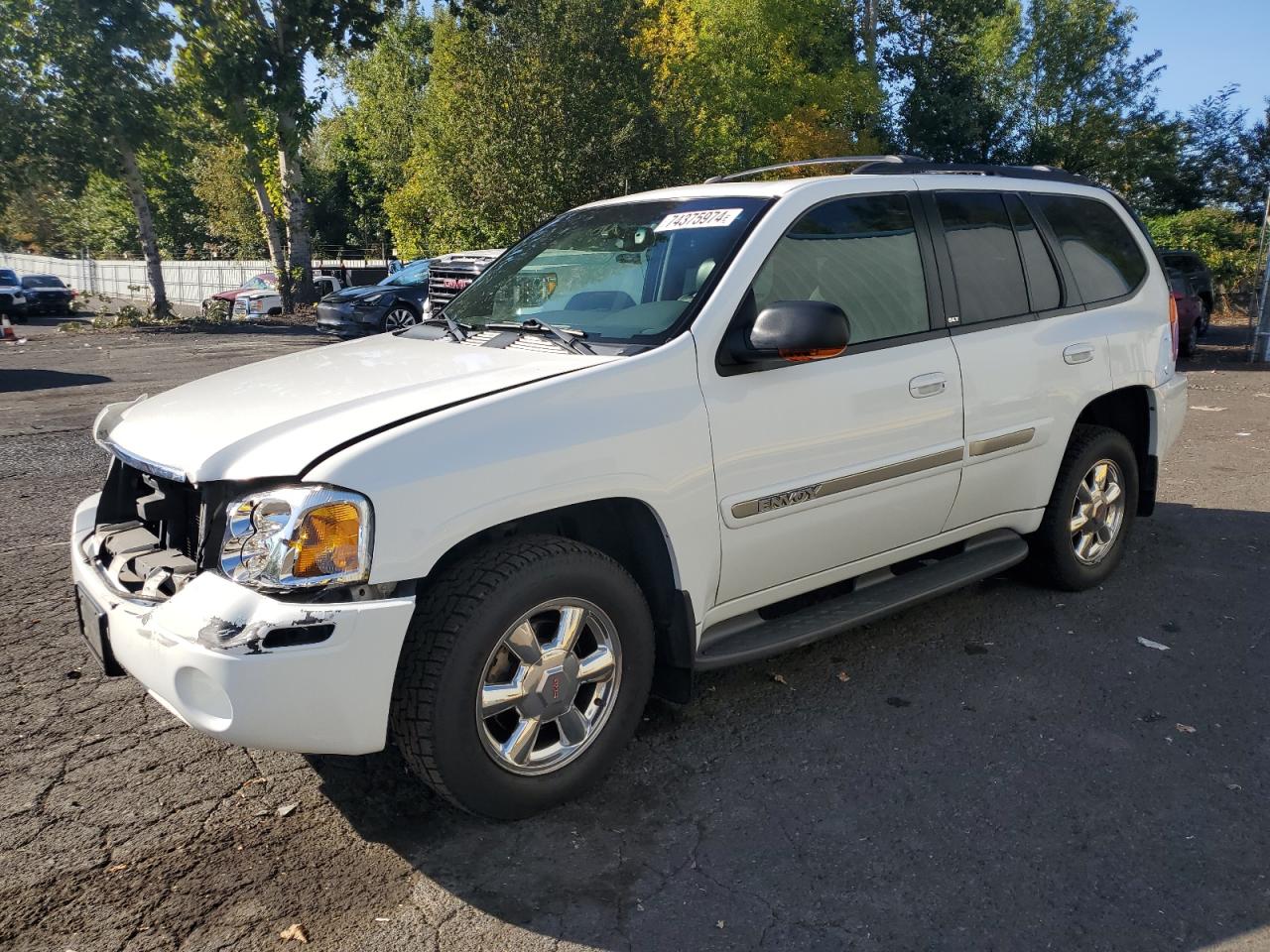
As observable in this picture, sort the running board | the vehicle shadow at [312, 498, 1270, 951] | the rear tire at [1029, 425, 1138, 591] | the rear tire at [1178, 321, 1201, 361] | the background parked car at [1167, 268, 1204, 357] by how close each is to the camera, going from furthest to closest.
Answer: the rear tire at [1178, 321, 1201, 361]
the background parked car at [1167, 268, 1204, 357]
the rear tire at [1029, 425, 1138, 591]
the running board
the vehicle shadow at [312, 498, 1270, 951]

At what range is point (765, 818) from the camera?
3.18 meters

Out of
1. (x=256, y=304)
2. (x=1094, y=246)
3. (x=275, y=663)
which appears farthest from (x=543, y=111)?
(x=275, y=663)

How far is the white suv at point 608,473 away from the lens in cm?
274

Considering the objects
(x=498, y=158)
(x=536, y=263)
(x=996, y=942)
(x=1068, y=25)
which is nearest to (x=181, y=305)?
(x=498, y=158)

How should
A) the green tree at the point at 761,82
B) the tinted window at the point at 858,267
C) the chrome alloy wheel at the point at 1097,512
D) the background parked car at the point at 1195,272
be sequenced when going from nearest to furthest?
the tinted window at the point at 858,267
the chrome alloy wheel at the point at 1097,512
the background parked car at the point at 1195,272
the green tree at the point at 761,82

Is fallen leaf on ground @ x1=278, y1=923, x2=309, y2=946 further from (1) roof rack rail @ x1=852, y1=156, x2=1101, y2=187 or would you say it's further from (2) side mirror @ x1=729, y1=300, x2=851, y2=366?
(1) roof rack rail @ x1=852, y1=156, x2=1101, y2=187

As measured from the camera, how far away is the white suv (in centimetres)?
274

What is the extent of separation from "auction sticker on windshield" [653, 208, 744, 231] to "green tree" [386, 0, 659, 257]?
20.5 metres

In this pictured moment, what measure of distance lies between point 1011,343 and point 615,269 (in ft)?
5.69

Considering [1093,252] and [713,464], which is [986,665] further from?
[1093,252]

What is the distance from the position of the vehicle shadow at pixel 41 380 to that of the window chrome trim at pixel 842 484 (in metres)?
11.9

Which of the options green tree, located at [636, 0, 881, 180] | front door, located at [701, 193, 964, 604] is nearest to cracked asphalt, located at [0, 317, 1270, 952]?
front door, located at [701, 193, 964, 604]

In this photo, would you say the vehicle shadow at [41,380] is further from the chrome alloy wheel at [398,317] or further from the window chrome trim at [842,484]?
the window chrome trim at [842,484]

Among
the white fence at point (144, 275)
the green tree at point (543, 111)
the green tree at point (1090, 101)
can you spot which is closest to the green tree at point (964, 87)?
the green tree at point (1090, 101)
